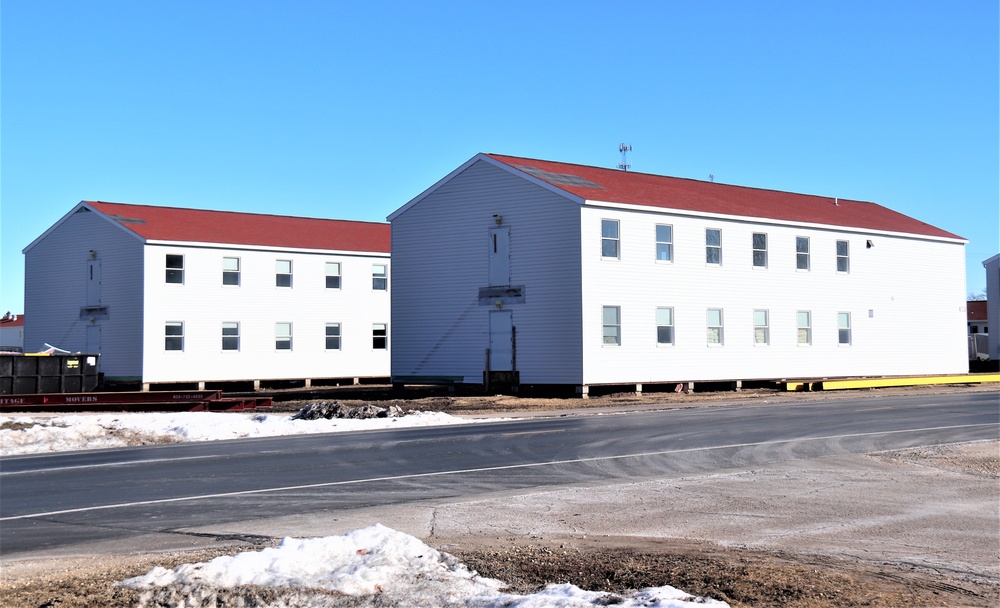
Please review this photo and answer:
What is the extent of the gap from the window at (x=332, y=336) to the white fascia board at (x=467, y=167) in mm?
8217

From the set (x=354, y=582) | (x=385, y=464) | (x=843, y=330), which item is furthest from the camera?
(x=843, y=330)

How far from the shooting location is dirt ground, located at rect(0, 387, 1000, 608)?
23.6 feet

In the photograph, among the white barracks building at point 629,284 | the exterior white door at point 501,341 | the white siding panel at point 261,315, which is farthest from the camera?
the white siding panel at point 261,315

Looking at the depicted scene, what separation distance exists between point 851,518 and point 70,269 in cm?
4142

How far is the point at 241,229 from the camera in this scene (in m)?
46.5

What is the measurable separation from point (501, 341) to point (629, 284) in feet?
15.6

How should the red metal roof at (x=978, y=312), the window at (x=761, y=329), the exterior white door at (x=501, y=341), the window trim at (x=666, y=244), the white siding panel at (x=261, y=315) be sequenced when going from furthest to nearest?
the red metal roof at (x=978, y=312)
the white siding panel at (x=261, y=315)
the window at (x=761, y=329)
the window trim at (x=666, y=244)
the exterior white door at (x=501, y=341)

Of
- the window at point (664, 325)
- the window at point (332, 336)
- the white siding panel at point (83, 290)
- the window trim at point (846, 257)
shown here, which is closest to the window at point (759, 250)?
the window trim at point (846, 257)

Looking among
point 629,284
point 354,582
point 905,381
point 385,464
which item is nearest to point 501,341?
point 629,284

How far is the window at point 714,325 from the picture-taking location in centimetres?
3838

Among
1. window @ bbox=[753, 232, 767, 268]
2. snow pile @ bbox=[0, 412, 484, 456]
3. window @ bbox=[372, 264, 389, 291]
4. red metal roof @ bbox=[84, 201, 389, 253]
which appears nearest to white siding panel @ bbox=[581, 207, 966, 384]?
window @ bbox=[753, 232, 767, 268]

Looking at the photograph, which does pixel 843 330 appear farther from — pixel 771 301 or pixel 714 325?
pixel 714 325

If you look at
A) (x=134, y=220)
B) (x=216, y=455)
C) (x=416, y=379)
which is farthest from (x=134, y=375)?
(x=216, y=455)

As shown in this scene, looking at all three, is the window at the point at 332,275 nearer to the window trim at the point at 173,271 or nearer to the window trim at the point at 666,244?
the window trim at the point at 173,271
